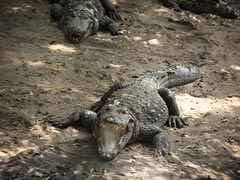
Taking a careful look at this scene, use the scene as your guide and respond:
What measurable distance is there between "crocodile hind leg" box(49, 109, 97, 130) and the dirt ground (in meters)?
0.11

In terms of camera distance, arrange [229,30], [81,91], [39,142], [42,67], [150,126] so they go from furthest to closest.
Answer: [229,30]
[42,67]
[81,91]
[150,126]
[39,142]

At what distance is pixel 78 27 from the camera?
25.8 ft

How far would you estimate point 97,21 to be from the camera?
8445 millimetres

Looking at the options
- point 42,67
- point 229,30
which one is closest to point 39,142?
point 42,67

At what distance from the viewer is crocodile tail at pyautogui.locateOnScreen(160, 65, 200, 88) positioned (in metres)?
6.34

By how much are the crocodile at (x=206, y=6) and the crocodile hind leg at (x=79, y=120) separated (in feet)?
18.5

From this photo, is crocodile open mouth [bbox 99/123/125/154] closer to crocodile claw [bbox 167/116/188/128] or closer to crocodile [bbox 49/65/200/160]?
crocodile [bbox 49/65/200/160]

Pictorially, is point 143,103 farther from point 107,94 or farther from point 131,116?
point 107,94

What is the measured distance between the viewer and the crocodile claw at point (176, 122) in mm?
5391

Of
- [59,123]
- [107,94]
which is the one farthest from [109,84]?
[59,123]

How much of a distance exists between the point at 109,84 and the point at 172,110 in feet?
3.66

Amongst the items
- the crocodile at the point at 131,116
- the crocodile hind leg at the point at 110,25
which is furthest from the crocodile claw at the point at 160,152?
the crocodile hind leg at the point at 110,25

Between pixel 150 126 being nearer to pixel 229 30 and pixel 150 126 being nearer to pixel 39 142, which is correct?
pixel 39 142

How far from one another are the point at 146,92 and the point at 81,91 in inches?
38.9
